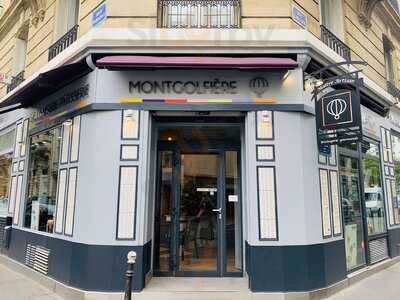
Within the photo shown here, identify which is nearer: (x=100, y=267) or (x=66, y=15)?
(x=100, y=267)

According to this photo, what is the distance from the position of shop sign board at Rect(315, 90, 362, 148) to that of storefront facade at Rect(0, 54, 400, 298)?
0.69ft

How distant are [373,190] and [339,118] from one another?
3874mm

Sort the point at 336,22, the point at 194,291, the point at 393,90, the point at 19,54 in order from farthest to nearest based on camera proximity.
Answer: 1. the point at 19,54
2. the point at 393,90
3. the point at 336,22
4. the point at 194,291

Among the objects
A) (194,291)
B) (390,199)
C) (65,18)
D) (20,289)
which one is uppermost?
(65,18)

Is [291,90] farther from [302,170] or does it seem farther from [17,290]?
[17,290]

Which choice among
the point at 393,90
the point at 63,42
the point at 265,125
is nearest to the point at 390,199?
the point at 393,90

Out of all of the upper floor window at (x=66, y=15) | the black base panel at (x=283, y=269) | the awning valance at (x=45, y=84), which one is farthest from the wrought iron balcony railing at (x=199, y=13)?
the black base panel at (x=283, y=269)

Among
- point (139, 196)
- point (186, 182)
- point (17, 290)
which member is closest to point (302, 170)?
point (186, 182)

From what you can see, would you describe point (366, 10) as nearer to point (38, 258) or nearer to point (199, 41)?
point (199, 41)

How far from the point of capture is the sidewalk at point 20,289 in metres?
6.38

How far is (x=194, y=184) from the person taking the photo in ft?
24.4

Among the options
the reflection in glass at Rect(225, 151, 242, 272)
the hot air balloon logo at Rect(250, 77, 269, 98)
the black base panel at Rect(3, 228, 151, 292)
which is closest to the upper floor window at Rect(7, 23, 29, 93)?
the black base panel at Rect(3, 228, 151, 292)

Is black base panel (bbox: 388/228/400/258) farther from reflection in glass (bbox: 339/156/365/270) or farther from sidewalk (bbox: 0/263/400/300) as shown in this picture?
reflection in glass (bbox: 339/156/365/270)

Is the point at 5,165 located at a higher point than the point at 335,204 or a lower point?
higher
